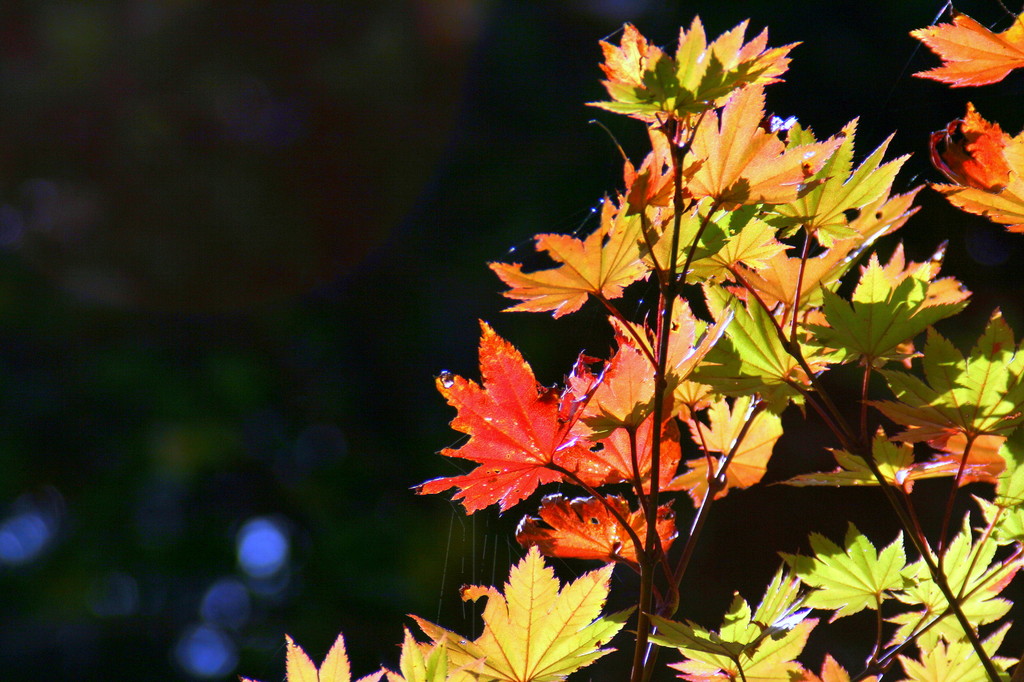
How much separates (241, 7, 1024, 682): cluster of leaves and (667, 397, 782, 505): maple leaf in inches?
2.5

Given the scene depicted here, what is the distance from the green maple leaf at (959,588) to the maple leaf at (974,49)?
260mm

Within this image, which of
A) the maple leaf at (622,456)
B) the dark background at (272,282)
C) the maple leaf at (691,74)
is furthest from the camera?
the dark background at (272,282)

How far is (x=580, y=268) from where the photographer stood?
15.8 inches

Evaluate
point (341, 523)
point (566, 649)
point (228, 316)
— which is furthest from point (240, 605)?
point (566, 649)

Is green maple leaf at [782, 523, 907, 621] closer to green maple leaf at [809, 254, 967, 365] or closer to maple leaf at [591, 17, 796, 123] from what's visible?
green maple leaf at [809, 254, 967, 365]

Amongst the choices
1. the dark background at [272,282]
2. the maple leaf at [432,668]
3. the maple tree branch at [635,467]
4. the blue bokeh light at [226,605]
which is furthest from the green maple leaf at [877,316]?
the blue bokeh light at [226,605]

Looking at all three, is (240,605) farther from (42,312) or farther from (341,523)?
(42,312)

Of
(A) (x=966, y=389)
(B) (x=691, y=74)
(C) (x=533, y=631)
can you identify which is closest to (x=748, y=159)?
(B) (x=691, y=74)

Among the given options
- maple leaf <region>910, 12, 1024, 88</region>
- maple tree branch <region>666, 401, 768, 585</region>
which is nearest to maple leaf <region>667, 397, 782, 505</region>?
maple tree branch <region>666, 401, 768, 585</region>

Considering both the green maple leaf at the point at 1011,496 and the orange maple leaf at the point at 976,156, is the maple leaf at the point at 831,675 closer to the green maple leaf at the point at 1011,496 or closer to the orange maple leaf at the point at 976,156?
the green maple leaf at the point at 1011,496

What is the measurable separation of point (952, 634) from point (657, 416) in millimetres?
293

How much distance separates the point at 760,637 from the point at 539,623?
0.36 feet

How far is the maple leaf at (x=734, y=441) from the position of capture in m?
0.52

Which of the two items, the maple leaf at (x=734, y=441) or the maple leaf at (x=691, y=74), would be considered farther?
the maple leaf at (x=734, y=441)
